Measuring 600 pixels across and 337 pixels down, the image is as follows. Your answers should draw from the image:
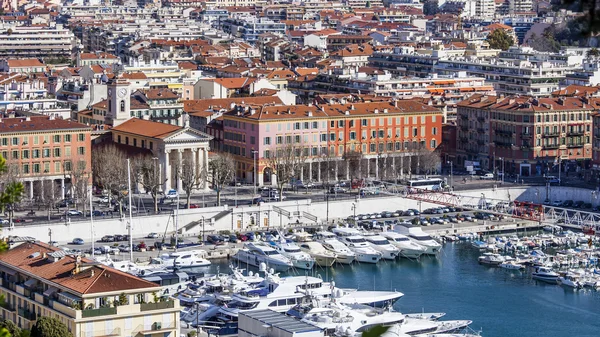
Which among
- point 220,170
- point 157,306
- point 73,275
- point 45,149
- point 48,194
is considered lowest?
point 48,194

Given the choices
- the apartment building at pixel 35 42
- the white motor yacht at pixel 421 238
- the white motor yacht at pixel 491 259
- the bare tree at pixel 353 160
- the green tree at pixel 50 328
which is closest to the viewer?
the green tree at pixel 50 328

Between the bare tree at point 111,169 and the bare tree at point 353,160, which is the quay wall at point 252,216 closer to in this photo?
the bare tree at point 111,169

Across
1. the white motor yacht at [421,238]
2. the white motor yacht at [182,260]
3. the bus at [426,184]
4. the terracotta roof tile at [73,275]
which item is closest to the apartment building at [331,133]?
the bus at [426,184]

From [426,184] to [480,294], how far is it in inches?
468

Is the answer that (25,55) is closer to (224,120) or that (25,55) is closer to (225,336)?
(224,120)

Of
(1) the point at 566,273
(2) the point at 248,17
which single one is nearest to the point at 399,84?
(1) the point at 566,273

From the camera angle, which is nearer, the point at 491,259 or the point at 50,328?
the point at 50,328

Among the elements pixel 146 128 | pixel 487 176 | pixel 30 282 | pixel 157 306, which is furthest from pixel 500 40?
pixel 157 306

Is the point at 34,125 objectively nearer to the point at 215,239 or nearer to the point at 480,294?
the point at 215,239

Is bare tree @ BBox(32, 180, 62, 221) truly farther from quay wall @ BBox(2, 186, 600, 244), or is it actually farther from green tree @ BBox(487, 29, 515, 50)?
green tree @ BBox(487, 29, 515, 50)

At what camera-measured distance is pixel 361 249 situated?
34.4m

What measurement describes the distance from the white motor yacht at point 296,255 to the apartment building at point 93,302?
12.7 meters

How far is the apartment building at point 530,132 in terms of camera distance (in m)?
44.9

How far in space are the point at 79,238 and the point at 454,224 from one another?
10.0 m
